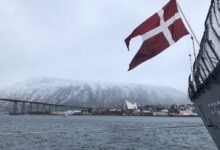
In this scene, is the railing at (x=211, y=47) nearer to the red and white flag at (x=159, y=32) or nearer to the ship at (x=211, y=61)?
the ship at (x=211, y=61)

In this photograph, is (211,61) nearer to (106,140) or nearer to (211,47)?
(211,47)

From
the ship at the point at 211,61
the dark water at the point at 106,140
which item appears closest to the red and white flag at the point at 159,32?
the ship at the point at 211,61

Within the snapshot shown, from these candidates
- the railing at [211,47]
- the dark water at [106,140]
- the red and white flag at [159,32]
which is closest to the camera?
the railing at [211,47]

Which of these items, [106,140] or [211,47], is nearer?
[211,47]

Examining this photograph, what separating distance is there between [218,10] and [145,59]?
3011 mm

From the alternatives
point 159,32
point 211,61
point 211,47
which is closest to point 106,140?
point 159,32

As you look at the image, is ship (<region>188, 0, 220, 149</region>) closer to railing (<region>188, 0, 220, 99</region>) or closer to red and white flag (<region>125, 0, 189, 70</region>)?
railing (<region>188, 0, 220, 99</region>)

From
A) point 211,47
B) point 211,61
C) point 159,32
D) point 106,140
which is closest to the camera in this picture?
point 211,47

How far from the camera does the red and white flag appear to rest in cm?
1102

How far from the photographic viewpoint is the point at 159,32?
36.8ft

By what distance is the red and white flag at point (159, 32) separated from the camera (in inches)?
434

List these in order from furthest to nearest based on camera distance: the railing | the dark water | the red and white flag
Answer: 1. the dark water
2. the red and white flag
3. the railing

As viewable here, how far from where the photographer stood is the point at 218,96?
936cm

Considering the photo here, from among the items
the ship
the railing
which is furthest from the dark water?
the railing
